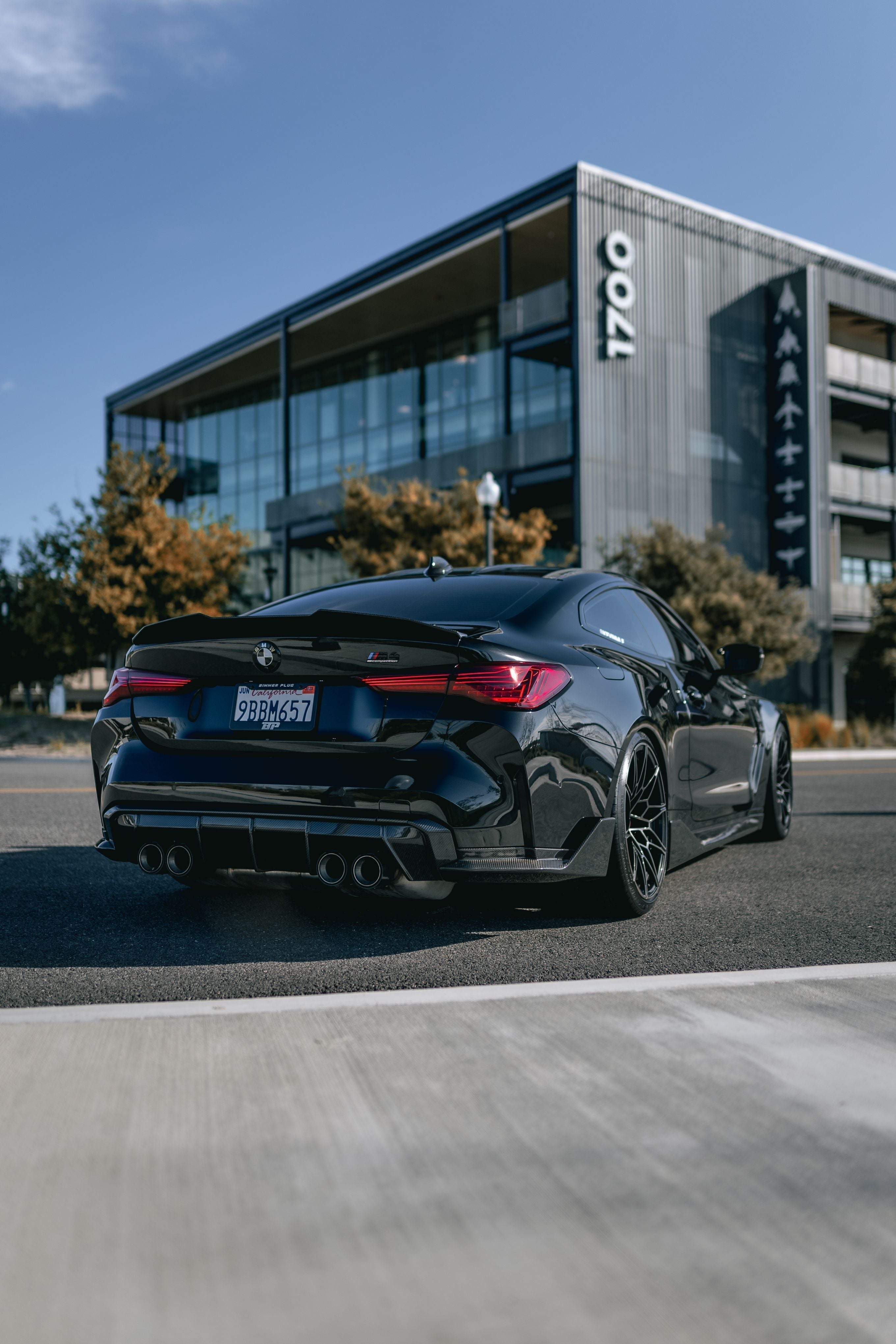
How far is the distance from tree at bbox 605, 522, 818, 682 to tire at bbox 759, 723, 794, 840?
59.9 ft

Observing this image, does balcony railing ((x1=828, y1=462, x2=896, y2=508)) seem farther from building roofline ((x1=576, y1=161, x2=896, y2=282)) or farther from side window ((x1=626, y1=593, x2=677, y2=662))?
side window ((x1=626, y1=593, x2=677, y2=662))

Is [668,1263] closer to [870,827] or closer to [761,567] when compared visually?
[870,827]

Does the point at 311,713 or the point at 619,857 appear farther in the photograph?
the point at 619,857

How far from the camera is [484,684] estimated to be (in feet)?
14.3

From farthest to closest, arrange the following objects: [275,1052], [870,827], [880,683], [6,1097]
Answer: [880,683], [870,827], [275,1052], [6,1097]

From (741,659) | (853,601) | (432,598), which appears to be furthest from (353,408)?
(432,598)

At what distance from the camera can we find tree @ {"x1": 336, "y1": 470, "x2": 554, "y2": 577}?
25.0 metres

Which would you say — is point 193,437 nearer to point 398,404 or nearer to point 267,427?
point 267,427

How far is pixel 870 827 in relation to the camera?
867 cm

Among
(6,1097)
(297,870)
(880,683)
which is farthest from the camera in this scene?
(880,683)

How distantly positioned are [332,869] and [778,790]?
13.3ft

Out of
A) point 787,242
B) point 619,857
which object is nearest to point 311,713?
point 619,857

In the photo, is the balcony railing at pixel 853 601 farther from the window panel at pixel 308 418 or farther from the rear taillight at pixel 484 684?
the rear taillight at pixel 484 684

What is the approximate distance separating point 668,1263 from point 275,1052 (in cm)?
140
